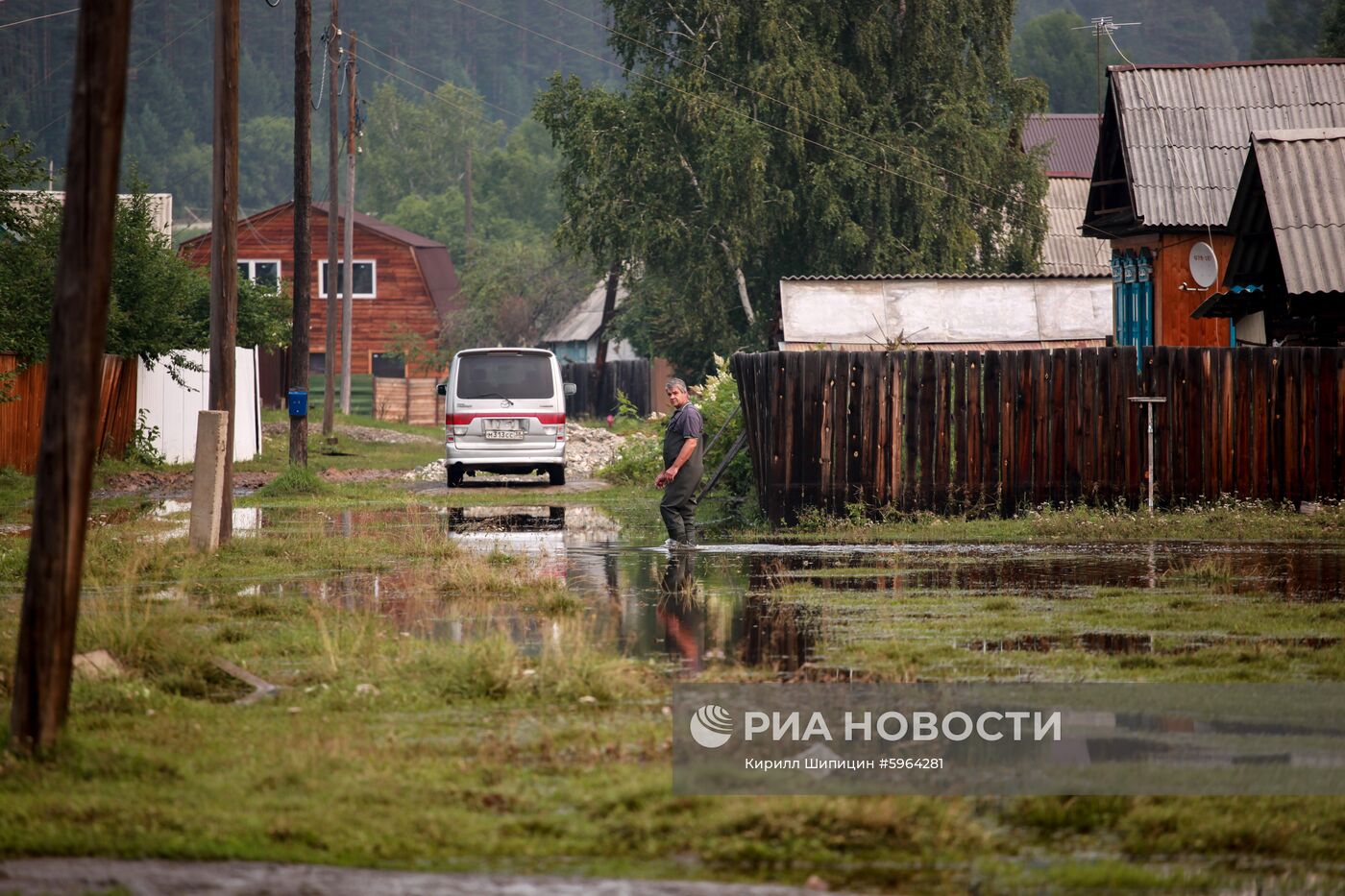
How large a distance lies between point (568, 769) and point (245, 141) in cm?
13237

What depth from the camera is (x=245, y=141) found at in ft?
433

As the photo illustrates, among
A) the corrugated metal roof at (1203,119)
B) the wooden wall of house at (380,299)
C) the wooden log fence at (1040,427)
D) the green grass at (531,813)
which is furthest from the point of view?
the wooden wall of house at (380,299)

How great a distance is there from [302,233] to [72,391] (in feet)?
66.0

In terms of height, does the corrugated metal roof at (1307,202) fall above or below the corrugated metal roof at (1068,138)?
below

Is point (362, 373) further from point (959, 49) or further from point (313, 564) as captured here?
point (313, 564)

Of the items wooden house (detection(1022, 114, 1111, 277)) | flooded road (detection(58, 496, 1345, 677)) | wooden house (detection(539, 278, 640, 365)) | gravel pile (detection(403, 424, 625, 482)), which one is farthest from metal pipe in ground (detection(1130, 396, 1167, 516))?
wooden house (detection(539, 278, 640, 365))

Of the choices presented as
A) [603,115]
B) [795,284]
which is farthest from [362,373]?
[795,284]

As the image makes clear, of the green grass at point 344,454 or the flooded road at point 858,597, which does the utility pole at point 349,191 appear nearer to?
the green grass at point 344,454

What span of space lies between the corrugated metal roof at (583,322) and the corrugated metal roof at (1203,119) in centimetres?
3730

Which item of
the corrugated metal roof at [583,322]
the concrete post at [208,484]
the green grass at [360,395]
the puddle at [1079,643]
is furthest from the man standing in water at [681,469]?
the corrugated metal roof at [583,322]

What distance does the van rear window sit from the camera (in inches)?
980

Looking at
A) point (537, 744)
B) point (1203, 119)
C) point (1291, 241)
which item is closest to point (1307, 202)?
point (1291, 241)

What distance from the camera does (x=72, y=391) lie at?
22.2 ft

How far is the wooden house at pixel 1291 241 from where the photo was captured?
19031 millimetres
